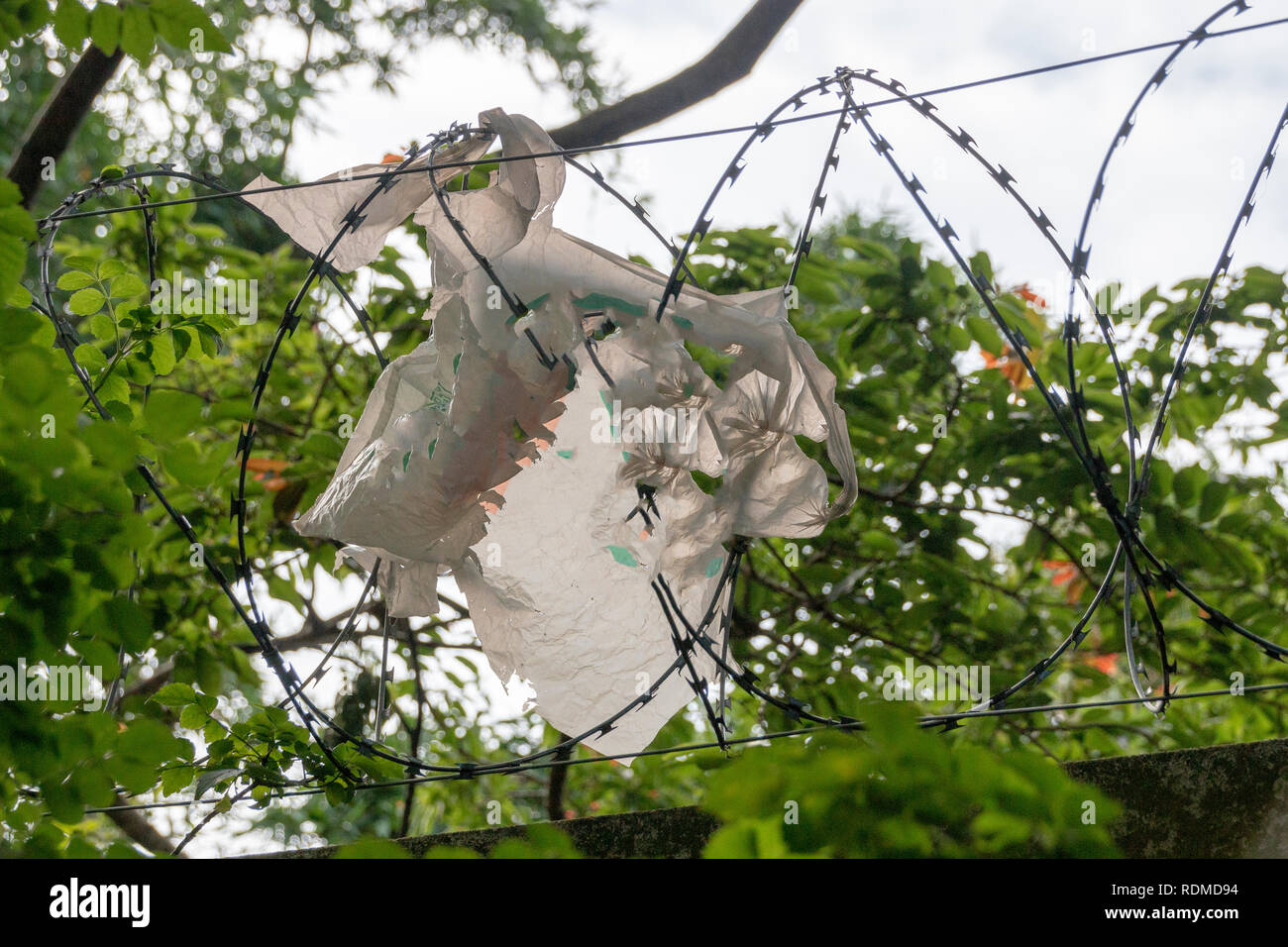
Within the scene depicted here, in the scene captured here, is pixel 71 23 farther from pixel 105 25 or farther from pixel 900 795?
pixel 900 795

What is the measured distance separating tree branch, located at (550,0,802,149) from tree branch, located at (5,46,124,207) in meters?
1.10

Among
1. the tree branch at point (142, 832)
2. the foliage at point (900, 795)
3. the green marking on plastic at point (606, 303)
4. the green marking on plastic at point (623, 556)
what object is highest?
the green marking on plastic at point (606, 303)

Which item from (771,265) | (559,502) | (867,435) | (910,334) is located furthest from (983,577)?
(559,502)

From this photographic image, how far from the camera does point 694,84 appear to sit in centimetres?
249

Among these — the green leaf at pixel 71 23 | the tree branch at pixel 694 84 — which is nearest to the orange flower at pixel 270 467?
the tree branch at pixel 694 84

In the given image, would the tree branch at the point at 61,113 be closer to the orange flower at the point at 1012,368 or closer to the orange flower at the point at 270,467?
the orange flower at the point at 270,467

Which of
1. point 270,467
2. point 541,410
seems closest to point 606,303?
point 541,410

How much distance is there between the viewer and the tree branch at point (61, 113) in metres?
2.34

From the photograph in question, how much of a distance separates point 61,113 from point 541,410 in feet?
5.71

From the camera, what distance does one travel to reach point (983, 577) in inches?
112

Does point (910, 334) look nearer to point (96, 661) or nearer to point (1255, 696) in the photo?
point (1255, 696)

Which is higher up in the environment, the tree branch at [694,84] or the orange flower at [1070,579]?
the tree branch at [694,84]

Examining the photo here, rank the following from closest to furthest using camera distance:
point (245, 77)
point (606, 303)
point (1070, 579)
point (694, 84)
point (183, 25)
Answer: point (183, 25), point (606, 303), point (694, 84), point (1070, 579), point (245, 77)

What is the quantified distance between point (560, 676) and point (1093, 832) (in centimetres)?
117
